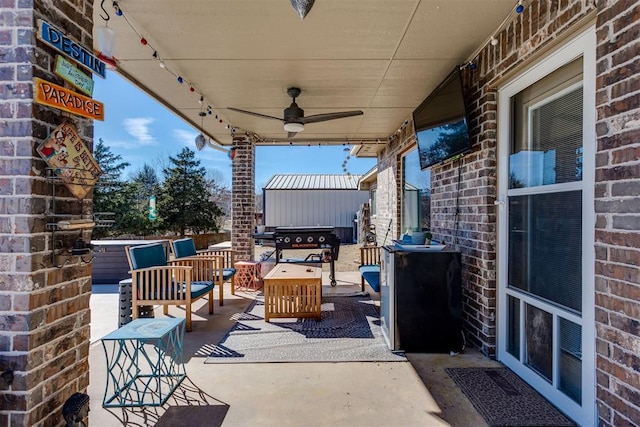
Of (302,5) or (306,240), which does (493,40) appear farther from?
(306,240)

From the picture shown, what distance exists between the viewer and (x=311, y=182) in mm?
17062

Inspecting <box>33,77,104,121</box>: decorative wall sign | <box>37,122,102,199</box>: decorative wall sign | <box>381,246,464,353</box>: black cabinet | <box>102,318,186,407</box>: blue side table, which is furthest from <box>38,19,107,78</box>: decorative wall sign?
<box>381,246,464,353</box>: black cabinet

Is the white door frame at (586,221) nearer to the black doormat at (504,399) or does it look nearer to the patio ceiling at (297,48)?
the black doormat at (504,399)

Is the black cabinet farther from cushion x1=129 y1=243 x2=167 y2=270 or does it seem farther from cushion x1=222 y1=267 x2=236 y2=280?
cushion x1=129 y1=243 x2=167 y2=270

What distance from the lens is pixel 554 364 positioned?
239cm

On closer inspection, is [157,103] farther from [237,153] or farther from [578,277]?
[578,277]

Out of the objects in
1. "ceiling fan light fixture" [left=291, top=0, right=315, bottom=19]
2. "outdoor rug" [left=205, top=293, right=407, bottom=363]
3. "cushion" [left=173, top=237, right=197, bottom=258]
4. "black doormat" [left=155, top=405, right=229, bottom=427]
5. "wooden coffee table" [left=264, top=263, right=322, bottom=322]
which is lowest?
"black doormat" [left=155, top=405, right=229, bottom=427]

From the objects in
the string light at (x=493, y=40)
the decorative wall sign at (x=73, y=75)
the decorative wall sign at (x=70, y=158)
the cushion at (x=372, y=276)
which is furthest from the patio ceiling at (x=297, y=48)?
the cushion at (x=372, y=276)

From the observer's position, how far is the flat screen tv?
3.28 meters

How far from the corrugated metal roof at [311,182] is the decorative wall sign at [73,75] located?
1363cm

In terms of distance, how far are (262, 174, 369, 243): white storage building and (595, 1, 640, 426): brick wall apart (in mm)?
13901

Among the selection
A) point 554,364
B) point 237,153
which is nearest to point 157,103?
point 237,153

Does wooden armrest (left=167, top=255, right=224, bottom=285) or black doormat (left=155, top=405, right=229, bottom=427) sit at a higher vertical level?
wooden armrest (left=167, top=255, right=224, bottom=285)

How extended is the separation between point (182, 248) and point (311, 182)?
1223 cm
